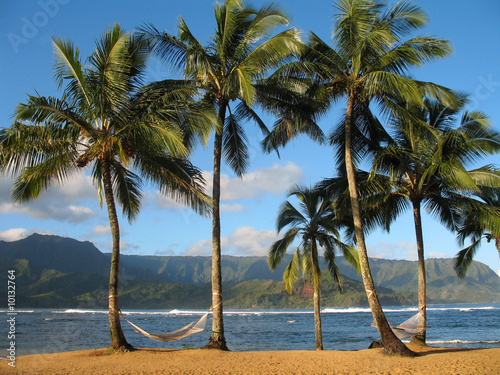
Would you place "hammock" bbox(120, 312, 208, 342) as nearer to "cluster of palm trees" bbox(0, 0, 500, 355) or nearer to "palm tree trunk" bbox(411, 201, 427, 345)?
"cluster of palm trees" bbox(0, 0, 500, 355)

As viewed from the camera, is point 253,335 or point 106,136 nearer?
point 106,136

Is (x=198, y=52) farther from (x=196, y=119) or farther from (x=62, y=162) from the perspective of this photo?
(x=62, y=162)

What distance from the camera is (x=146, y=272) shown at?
544 feet

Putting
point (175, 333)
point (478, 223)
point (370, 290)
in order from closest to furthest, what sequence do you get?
point (370, 290)
point (175, 333)
point (478, 223)

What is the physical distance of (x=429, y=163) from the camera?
1138 cm

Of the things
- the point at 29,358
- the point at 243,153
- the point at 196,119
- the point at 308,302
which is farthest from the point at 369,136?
the point at 308,302

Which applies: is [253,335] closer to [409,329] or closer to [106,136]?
[409,329]

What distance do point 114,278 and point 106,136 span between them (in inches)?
130

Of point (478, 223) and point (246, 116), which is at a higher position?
point (246, 116)

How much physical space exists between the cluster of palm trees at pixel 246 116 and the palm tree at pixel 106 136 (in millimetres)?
31

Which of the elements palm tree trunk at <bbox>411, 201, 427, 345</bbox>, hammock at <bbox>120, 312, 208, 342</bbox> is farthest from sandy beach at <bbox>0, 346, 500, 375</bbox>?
palm tree trunk at <bbox>411, 201, 427, 345</bbox>

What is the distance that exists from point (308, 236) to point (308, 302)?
108m

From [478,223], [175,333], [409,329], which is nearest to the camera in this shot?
[175,333]

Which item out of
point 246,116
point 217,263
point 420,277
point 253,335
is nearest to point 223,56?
point 246,116
